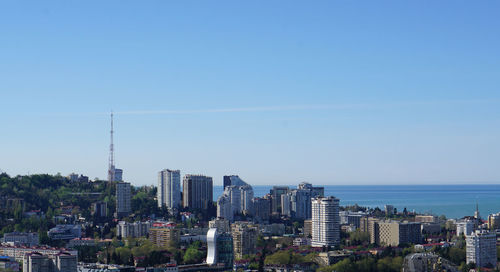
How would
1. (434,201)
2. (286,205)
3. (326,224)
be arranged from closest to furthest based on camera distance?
(326,224), (286,205), (434,201)

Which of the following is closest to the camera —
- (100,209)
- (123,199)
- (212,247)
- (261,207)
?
(212,247)

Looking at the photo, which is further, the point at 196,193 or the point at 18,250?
the point at 196,193

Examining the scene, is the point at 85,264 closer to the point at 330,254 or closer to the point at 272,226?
the point at 330,254

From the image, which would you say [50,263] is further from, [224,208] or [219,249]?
[224,208]

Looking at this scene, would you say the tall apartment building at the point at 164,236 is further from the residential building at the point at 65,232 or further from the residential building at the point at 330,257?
the residential building at the point at 330,257

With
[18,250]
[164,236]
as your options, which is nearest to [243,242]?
[164,236]

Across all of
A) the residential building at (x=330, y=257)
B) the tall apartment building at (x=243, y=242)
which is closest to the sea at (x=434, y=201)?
the tall apartment building at (x=243, y=242)
